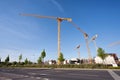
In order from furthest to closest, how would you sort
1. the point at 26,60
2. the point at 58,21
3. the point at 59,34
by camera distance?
the point at 26,60
the point at 58,21
the point at 59,34

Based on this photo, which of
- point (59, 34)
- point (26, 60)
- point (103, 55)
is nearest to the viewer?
point (103, 55)

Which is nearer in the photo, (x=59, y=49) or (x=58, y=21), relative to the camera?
(x=59, y=49)

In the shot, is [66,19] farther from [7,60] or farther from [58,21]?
[7,60]

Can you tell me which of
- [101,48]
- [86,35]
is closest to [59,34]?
[86,35]

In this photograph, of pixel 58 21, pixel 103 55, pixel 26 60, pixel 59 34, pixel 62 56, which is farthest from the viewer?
pixel 26 60

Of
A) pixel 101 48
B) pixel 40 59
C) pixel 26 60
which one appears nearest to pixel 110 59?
pixel 101 48

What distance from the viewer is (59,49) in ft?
206

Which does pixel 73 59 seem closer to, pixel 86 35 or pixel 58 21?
pixel 86 35

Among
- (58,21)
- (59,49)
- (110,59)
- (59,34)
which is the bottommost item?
(110,59)

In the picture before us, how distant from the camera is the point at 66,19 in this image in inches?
2869

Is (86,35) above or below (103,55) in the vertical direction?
above

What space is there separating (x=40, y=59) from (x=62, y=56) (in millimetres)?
15396

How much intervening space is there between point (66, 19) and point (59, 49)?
17345 millimetres

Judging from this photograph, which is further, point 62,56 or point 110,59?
point 110,59
